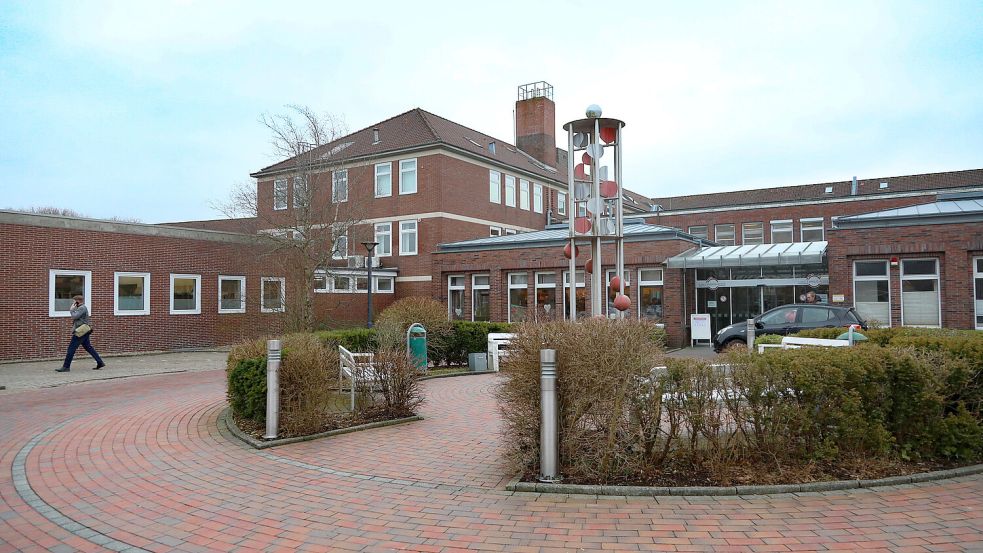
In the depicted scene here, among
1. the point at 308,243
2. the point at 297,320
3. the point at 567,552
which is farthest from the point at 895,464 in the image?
the point at 308,243

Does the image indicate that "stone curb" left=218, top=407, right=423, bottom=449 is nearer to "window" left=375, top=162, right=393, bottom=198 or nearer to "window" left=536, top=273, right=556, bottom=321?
"window" left=536, top=273, right=556, bottom=321

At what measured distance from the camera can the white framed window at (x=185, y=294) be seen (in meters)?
22.3

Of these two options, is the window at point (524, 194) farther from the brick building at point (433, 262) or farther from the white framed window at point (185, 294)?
the white framed window at point (185, 294)

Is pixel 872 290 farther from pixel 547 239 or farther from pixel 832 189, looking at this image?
pixel 832 189

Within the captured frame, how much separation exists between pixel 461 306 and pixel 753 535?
25981mm

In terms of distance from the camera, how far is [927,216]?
64.9ft

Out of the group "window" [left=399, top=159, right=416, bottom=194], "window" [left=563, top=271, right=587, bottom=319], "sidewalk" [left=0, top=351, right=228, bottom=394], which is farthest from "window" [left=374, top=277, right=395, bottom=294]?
"sidewalk" [left=0, top=351, right=228, bottom=394]

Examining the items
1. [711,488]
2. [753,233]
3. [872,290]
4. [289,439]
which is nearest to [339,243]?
[872,290]

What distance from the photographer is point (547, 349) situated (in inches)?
228

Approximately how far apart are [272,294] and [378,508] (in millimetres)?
Result: 21755

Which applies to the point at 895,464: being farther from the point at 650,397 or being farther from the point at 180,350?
the point at 180,350

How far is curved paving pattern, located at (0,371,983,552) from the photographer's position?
4582 millimetres

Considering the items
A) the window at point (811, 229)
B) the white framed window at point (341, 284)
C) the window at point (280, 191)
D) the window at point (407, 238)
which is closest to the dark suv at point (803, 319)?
the window at point (280, 191)

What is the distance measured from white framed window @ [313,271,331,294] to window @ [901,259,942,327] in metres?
20.0
